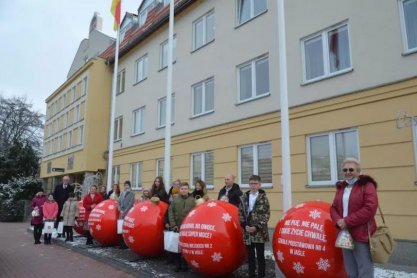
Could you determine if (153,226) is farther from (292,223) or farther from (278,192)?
(278,192)

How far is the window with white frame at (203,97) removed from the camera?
15.3m

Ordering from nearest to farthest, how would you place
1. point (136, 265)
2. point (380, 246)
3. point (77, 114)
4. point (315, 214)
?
point (380, 246)
point (315, 214)
point (136, 265)
point (77, 114)

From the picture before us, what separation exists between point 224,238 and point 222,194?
5.84 ft

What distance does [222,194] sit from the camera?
8289 millimetres

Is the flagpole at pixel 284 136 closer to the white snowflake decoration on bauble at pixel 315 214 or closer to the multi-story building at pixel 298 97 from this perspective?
the white snowflake decoration on bauble at pixel 315 214

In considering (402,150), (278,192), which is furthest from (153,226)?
(402,150)

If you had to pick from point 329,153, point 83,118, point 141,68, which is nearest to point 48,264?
point 329,153

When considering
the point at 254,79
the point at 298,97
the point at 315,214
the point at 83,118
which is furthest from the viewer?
the point at 83,118

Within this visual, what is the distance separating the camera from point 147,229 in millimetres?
8492

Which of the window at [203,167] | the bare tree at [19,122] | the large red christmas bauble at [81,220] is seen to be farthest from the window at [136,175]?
the bare tree at [19,122]

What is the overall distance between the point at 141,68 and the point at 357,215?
17.9m

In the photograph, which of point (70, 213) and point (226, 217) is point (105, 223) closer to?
point (70, 213)

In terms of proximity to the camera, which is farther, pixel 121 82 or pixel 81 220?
pixel 121 82

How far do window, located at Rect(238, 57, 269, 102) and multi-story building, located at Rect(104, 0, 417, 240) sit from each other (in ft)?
0.11
